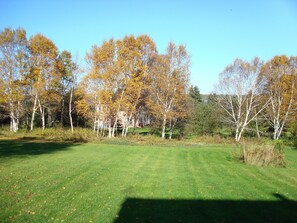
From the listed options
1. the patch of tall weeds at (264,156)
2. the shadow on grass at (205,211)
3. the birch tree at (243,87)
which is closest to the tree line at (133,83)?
the birch tree at (243,87)

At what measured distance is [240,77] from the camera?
106ft

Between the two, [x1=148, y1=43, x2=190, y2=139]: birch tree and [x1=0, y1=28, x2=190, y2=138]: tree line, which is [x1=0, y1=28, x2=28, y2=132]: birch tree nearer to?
[x1=0, y1=28, x2=190, y2=138]: tree line

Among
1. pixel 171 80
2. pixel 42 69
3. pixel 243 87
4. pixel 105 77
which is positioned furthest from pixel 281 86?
pixel 42 69

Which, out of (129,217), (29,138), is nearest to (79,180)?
(129,217)

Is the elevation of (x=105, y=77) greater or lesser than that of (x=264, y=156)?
greater

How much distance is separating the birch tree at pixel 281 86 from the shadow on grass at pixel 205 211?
88.0ft

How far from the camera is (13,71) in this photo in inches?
1142

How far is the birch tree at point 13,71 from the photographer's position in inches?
1098

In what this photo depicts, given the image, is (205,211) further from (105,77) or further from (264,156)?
(105,77)

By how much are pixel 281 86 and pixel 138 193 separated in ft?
99.1

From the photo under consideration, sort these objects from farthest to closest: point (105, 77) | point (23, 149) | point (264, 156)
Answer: point (105, 77) → point (23, 149) → point (264, 156)

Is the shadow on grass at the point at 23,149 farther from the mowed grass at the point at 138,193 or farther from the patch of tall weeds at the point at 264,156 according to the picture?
the patch of tall weeds at the point at 264,156

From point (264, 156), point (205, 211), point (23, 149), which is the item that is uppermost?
point (264, 156)

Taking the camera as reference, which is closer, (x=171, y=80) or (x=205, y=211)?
(x=205, y=211)
